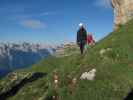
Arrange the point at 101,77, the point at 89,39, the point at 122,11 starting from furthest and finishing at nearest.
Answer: the point at 122,11 → the point at 89,39 → the point at 101,77

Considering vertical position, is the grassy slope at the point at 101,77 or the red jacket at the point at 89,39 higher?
the red jacket at the point at 89,39

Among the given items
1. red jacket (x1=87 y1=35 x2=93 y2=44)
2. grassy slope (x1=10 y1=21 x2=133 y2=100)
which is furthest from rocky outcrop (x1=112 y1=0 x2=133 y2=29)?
grassy slope (x1=10 y1=21 x2=133 y2=100)

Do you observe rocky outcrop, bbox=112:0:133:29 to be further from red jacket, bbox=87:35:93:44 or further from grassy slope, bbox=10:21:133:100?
grassy slope, bbox=10:21:133:100

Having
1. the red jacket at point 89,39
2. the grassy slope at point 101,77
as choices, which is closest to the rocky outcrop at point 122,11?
the red jacket at point 89,39

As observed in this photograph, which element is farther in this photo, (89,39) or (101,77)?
(89,39)

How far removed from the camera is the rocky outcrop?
9186 cm

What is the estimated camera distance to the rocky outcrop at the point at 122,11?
3617 inches

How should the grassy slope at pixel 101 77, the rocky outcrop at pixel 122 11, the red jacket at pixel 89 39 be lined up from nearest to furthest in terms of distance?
the grassy slope at pixel 101 77 < the red jacket at pixel 89 39 < the rocky outcrop at pixel 122 11

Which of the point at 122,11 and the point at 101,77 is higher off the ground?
the point at 122,11

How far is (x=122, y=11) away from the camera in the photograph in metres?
97.1

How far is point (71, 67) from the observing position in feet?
122

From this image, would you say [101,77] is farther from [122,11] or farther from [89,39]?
[122,11]

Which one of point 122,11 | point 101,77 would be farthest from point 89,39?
point 122,11

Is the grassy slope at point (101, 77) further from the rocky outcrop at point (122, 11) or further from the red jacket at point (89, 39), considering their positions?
the rocky outcrop at point (122, 11)
